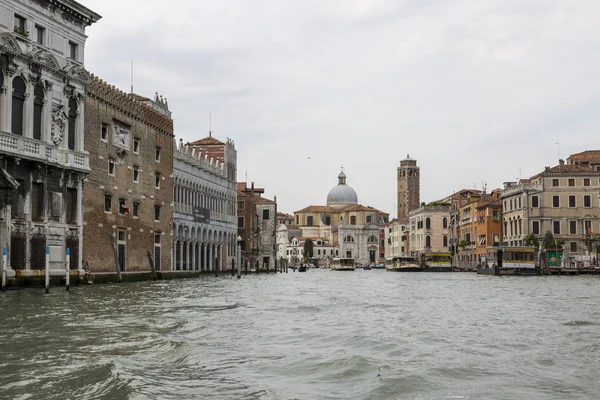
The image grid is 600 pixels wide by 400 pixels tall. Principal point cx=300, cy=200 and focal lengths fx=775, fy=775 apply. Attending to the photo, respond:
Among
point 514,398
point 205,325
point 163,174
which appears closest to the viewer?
point 514,398

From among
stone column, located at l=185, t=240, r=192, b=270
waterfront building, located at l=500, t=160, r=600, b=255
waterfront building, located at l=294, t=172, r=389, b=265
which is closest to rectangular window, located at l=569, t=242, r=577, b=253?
waterfront building, located at l=500, t=160, r=600, b=255

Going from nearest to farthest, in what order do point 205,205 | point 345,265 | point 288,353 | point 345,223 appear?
point 288,353
point 205,205
point 345,265
point 345,223

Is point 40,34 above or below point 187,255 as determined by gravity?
above

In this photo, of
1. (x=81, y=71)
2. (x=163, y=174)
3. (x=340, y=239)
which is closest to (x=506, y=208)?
(x=163, y=174)

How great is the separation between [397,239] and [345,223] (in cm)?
1438

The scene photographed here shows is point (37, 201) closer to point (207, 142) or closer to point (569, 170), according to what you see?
point (207, 142)

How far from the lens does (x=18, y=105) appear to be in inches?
915

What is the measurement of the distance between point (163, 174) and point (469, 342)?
93.5 feet

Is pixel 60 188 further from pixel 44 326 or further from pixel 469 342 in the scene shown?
pixel 469 342

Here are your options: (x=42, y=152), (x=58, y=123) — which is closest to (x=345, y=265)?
(x=58, y=123)

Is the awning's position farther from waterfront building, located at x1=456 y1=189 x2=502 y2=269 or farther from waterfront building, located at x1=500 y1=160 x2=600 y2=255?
waterfront building, located at x1=456 y1=189 x2=502 y2=269

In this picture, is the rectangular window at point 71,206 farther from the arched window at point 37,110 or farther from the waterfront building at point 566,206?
the waterfront building at point 566,206

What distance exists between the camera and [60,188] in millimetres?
25281

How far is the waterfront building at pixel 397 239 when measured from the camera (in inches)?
4018
